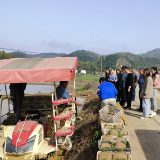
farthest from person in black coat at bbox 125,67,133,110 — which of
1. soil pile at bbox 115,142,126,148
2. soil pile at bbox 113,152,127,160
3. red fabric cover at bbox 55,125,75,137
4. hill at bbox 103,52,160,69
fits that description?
hill at bbox 103,52,160,69

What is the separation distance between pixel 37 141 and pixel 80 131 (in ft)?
7.92

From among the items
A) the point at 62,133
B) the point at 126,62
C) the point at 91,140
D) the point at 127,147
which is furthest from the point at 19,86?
the point at 126,62

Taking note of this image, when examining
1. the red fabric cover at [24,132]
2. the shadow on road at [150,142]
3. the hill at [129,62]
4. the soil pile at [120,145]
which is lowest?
the shadow on road at [150,142]

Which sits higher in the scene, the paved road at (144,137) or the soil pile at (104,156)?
the soil pile at (104,156)

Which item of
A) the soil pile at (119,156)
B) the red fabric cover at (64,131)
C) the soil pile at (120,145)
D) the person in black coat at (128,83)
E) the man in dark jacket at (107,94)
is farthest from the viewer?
the person in black coat at (128,83)

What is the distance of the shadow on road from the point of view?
14.7ft

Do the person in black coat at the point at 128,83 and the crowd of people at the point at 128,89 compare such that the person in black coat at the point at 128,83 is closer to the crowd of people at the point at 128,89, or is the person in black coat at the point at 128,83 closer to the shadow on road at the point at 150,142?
the crowd of people at the point at 128,89

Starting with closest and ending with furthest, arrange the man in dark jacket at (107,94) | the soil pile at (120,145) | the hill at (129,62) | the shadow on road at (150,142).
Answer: the soil pile at (120,145) → the shadow on road at (150,142) → the man in dark jacket at (107,94) → the hill at (129,62)

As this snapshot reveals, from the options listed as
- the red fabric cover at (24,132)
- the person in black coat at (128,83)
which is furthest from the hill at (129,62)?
the red fabric cover at (24,132)

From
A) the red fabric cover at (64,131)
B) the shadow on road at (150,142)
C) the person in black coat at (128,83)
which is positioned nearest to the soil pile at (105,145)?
the shadow on road at (150,142)

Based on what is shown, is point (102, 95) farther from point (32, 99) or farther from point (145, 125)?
point (32, 99)

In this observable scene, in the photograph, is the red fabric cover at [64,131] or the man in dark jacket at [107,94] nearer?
the red fabric cover at [64,131]

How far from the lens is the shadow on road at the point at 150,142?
176 inches

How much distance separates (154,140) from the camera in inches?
207
